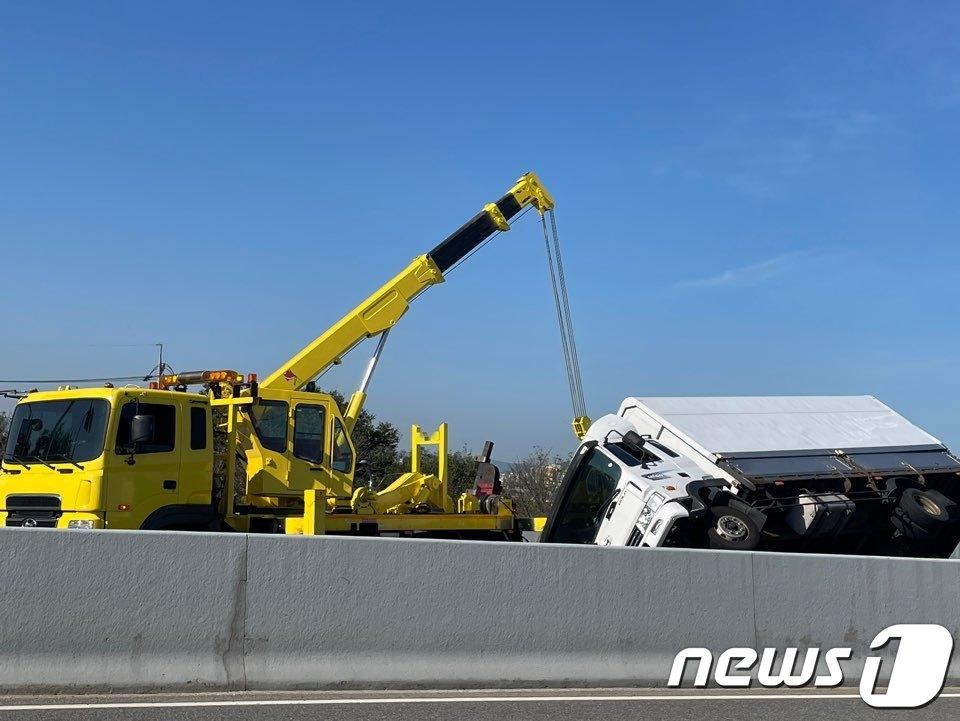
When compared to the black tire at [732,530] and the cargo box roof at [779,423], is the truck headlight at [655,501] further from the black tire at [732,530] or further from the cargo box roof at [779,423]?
the cargo box roof at [779,423]

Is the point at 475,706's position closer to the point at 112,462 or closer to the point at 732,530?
the point at 732,530

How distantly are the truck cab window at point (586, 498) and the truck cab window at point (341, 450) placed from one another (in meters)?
3.52

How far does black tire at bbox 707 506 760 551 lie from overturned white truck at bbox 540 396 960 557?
0.01 m

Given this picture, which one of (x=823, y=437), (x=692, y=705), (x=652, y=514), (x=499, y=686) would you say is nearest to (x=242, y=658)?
(x=499, y=686)

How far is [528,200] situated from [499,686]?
12610 millimetres

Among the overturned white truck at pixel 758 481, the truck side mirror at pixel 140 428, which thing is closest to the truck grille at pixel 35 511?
the truck side mirror at pixel 140 428

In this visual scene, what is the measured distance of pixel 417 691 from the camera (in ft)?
24.8

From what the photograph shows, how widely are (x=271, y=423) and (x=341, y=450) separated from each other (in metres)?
1.14

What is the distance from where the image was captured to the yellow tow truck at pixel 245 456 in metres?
11.5

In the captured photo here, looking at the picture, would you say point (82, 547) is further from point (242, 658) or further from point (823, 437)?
point (823, 437)

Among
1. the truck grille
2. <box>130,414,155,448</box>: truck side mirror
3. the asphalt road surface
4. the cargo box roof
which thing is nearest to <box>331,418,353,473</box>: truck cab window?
<box>130,414,155,448</box>: truck side mirror

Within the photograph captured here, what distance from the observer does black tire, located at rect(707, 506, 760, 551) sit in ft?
38.0

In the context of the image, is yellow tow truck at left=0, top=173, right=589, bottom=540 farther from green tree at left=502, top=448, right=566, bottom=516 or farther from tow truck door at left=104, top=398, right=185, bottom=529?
green tree at left=502, top=448, right=566, bottom=516

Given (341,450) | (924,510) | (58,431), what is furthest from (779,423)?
(58,431)
